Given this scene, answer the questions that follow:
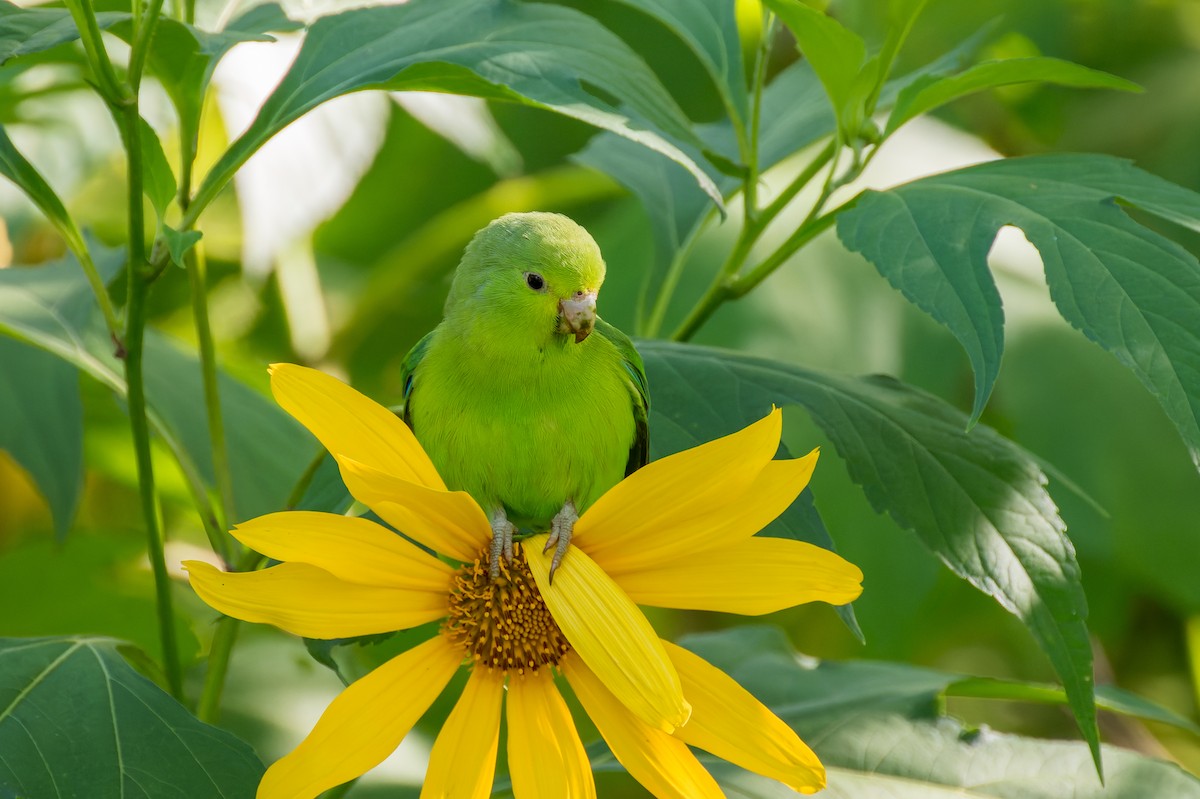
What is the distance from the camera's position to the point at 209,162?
2158 mm

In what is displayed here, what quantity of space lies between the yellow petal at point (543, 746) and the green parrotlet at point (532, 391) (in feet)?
0.35

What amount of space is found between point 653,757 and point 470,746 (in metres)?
0.13

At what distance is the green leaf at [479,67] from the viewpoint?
3.01 ft

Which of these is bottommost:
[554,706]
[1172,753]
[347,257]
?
[1172,753]

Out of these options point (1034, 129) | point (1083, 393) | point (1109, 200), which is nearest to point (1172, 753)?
point (1083, 393)

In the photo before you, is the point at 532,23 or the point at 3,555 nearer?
the point at 532,23

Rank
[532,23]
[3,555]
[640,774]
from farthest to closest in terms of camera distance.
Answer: [3,555] < [532,23] < [640,774]

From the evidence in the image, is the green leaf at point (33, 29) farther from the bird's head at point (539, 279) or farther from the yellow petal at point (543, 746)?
the yellow petal at point (543, 746)

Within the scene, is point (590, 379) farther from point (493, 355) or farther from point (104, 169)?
point (104, 169)

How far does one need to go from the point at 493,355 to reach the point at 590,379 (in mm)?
77

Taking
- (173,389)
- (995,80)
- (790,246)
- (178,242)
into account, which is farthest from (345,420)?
(173,389)

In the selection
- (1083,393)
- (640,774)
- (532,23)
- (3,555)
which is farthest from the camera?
(1083,393)

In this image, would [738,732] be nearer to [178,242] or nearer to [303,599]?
[303,599]

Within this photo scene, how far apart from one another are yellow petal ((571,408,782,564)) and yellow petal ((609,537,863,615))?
4cm
